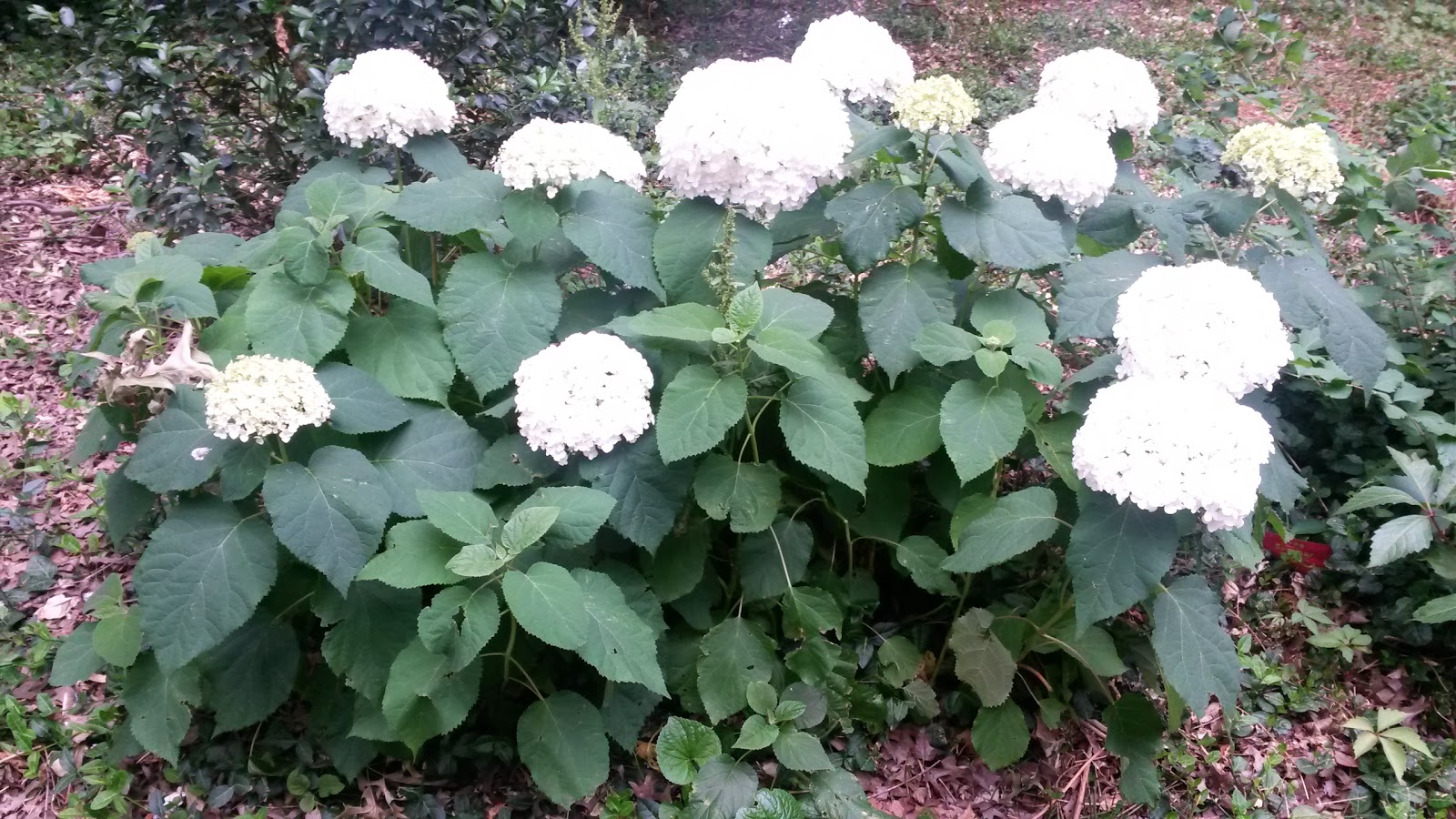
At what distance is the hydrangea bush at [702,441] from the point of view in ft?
6.02

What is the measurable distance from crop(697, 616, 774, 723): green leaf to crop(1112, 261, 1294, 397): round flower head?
1.08 m

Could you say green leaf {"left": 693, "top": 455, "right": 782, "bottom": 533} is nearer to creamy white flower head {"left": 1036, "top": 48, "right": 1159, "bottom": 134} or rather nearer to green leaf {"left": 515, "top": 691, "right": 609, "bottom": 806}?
green leaf {"left": 515, "top": 691, "right": 609, "bottom": 806}

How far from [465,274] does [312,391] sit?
0.48 m

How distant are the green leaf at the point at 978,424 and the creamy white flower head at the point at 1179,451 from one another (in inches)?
8.2

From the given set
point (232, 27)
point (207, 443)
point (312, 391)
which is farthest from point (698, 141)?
point (232, 27)

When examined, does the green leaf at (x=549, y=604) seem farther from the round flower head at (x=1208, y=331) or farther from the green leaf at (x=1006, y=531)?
the round flower head at (x=1208, y=331)

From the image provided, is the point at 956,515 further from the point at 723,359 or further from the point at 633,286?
the point at 633,286

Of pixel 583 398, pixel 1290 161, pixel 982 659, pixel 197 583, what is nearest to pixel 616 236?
pixel 583 398

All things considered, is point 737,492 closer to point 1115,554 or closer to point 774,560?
point 774,560

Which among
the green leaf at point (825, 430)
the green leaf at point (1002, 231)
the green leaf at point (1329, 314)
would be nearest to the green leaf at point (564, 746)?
the green leaf at point (825, 430)

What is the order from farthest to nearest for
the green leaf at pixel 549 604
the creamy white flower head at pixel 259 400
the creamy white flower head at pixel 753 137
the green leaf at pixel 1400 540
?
1. the green leaf at pixel 1400 540
2. the creamy white flower head at pixel 753 137
3. the creamy white flower head at pixel 259 400
4. the green leaf at pixel 549 604

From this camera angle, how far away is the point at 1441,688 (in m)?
2.71

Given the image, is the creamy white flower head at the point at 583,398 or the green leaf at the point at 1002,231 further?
the green leaf at the point at 1002,231

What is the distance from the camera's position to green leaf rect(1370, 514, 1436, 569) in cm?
251
